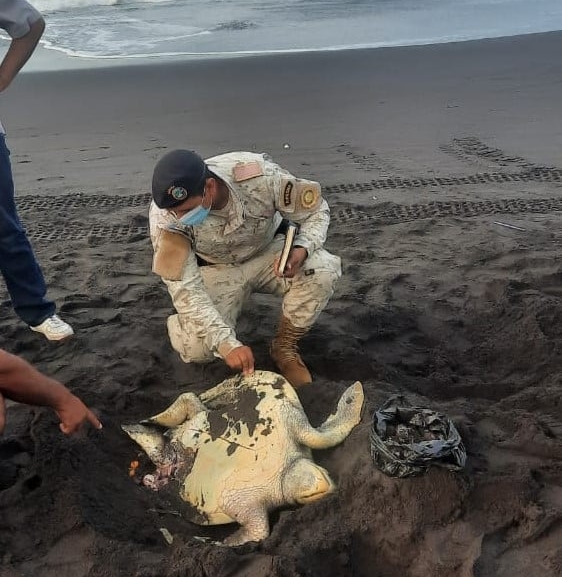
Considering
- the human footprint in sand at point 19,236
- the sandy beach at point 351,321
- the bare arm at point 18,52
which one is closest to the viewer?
the sandy beach at point 351,321

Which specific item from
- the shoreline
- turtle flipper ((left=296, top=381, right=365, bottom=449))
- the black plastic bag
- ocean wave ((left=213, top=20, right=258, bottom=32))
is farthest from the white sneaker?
ocean wave ((left=213, top=20, right=258, bottom=32))

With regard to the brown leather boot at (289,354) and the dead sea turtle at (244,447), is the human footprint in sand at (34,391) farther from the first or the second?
the brown leather boot at (289,354)

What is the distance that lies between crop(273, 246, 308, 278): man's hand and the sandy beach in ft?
1.62

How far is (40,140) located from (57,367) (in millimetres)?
4411

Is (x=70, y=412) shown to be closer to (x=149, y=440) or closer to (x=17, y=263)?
(x=149, y=440)

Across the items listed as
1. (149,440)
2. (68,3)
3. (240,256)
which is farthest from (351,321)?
(68,3)

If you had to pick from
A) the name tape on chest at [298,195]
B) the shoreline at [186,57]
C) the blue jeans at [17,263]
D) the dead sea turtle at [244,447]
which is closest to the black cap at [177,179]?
the name tape on chest at [298,195]

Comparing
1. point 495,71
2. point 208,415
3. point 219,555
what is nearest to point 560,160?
point 495,71

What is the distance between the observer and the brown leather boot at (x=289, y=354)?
3.03 metres

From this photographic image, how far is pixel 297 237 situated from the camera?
9.85 feet

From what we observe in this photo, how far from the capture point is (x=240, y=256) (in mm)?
3143

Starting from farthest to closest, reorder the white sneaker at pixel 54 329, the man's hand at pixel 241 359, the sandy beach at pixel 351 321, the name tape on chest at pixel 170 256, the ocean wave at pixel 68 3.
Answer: the ocean wave at pixel 68 3
the white sneaker at pixel 54 329
the name tape on chest at pixel 170 256
the man's hand at pixel 241 359
the sandy beach at pixel 351 321

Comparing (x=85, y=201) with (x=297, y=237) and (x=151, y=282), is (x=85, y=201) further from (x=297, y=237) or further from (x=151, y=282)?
(x=297, y=237)

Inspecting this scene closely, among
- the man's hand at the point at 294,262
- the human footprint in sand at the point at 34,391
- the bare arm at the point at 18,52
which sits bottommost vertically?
the human footprint in sand at the point at 34,391
